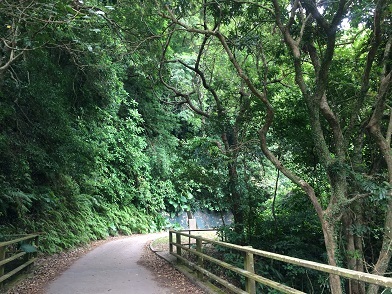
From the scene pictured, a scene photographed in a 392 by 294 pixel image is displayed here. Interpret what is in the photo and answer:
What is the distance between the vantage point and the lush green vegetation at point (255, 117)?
7.19 m

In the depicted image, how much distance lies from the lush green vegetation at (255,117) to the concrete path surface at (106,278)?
2176 millimetres

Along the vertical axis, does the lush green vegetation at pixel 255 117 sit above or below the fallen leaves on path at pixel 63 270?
above

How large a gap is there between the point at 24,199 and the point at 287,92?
355 inches

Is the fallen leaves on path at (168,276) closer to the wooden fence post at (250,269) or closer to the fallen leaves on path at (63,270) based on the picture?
the fallen leaves on path at (63,270)

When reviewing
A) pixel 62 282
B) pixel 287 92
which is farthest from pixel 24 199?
pixel 287 92

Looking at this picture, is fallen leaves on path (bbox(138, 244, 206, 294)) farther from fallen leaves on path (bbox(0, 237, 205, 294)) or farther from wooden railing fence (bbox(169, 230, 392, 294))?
wooden railing fence (bbox(169, 230, 392, 294))

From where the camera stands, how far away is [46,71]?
31.8 feet

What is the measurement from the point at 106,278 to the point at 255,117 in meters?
6.16

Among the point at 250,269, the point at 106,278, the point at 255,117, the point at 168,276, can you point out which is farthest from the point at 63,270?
the point at 255,117

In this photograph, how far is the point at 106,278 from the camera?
8.12 meters

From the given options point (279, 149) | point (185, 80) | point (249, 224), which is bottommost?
point (249, 224)

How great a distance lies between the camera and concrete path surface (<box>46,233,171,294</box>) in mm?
6938

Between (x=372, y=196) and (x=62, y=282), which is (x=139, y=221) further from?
Answer: (x=372, y=196)

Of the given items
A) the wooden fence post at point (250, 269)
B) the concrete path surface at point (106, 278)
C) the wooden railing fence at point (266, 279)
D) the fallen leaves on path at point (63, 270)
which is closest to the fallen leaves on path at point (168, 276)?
the fallen leaves on path at point (63, 270)
